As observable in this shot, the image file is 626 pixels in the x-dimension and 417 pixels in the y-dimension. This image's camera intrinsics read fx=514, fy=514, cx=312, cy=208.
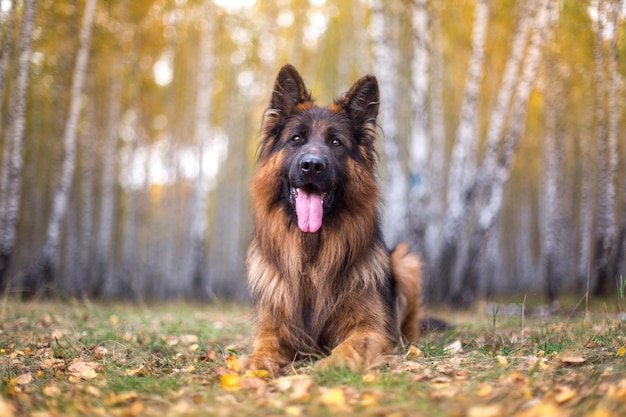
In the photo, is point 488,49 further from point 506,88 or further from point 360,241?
point 360,241

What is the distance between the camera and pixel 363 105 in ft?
14.8

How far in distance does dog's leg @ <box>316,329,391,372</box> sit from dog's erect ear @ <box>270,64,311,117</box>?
200 cm

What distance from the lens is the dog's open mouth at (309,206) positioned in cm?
399

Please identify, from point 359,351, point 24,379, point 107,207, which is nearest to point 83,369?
point 24,379

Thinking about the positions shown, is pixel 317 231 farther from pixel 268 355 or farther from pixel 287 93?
pixel 287 93

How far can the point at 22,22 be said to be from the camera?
8.69 metres

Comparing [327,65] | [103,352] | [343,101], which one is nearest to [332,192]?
[343,101]

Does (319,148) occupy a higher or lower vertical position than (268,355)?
higher

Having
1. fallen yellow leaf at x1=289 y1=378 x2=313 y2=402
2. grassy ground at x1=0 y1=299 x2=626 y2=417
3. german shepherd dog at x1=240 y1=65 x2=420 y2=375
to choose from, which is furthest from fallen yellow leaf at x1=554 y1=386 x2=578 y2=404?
german shepherd dog at x1=240 y1=65 x2=420 y2=375

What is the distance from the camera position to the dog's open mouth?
157 inches

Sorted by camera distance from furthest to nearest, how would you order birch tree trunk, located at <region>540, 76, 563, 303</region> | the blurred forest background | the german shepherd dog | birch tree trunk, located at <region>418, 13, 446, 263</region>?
birch tree trunk, located at <region>540, 76, 563, 303</region>
birch tree trunk, located at <region>418, 13, 446, 263</region>
the blurred forest background
the german shepherd dog

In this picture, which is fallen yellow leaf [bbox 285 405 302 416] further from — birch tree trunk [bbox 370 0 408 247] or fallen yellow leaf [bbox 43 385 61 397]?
birch tree trunk [bbox 370 0 408 247]

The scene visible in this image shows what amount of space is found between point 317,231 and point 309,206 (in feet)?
0.75

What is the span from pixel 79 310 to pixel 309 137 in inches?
188
